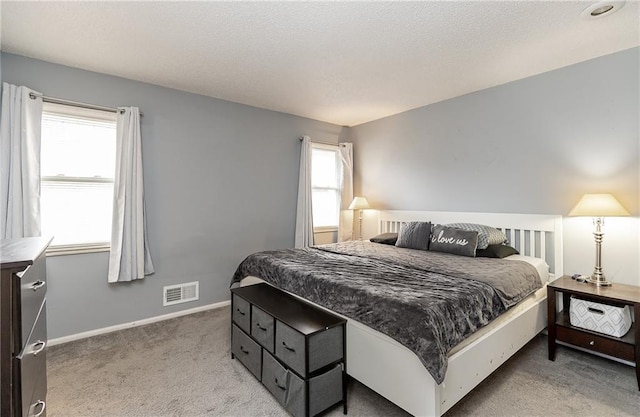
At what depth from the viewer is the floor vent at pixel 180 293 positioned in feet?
10.9

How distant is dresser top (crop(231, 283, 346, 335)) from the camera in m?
1.79

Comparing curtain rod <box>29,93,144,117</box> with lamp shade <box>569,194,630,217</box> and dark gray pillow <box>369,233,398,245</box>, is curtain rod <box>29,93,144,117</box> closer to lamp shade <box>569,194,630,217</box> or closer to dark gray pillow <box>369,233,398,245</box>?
dark gray pillow <box>369,233,398,245</box>

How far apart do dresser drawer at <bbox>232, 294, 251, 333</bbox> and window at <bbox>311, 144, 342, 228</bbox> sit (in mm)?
2323

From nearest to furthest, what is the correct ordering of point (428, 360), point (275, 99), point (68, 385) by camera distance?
1. point (428, 360)
2. point (68, 385)
3. point (275, 99)

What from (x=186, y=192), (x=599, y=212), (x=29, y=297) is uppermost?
(x=186, y=192)

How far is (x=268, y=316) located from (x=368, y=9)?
6.95ft

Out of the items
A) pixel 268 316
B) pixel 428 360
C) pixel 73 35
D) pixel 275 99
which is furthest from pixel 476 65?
pixel 73 35

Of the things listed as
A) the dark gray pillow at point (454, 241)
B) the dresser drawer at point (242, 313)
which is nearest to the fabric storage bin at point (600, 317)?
the dark gray pillow at point (454, 241)

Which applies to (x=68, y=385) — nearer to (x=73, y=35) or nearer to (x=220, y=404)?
(x=220, y=404)

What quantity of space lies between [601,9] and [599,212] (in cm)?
141

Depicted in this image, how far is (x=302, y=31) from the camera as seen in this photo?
220cm

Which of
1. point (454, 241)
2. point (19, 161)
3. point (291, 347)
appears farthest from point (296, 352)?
point (19, 161)

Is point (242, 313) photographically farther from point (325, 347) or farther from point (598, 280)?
point (598, 280)

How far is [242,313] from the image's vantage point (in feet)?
7.44
